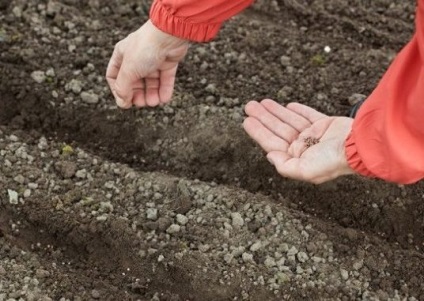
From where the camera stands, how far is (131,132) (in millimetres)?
2902

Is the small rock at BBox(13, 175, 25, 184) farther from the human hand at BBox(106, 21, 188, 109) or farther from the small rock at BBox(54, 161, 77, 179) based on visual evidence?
the human hand at BBox(106, 21, 188, 109)

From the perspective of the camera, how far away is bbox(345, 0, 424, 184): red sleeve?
203 centimetres

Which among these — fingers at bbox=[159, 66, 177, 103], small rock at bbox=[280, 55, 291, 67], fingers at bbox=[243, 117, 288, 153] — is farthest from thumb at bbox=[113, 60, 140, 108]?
small rock at bbox=[280, 55, 291, 67]

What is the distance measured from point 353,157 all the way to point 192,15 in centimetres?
60

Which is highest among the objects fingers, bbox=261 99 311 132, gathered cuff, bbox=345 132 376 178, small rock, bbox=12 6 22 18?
gathered cuff, bbox=345 132 376 178

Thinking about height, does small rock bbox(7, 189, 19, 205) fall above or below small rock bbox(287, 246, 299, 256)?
Result: below

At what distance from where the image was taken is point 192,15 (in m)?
2.20

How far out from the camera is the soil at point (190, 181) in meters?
2.52

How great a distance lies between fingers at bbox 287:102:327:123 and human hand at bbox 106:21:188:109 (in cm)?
46

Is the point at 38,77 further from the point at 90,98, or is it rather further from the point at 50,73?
the point at 90,98

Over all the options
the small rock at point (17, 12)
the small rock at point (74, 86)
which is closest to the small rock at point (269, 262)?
the small rock at point (74, 86)

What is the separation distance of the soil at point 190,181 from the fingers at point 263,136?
0.17 m

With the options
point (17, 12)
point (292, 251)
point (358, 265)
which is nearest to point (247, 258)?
point (292, 251)

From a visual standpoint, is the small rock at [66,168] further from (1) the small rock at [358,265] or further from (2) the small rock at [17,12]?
(1) the small rock at [358,265]
